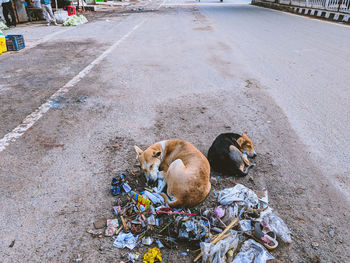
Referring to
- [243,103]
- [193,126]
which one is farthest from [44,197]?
[243,103]

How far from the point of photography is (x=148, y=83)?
6887 mm

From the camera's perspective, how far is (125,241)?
Result: 106 inches

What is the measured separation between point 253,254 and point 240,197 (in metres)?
0.69

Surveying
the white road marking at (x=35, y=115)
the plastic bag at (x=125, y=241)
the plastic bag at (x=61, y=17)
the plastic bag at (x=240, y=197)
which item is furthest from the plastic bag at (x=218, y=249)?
the plastic bag at (x=61, y=17)

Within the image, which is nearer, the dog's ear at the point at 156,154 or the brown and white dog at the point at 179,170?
the brown and white dog at the point at 179,170

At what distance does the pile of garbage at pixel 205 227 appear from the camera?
2564mm

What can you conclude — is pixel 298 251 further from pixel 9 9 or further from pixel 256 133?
pixel 9 9

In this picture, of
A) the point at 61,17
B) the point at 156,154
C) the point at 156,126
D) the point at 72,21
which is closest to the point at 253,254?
the point at 156,154

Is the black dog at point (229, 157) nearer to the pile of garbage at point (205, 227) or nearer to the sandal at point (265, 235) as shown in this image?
the pile of garbage at point (205, 227)

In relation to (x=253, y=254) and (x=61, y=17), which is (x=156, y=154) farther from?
(x=61, y=17)

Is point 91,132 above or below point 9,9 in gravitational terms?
below

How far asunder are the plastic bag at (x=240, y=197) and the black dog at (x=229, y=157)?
1.49 feet

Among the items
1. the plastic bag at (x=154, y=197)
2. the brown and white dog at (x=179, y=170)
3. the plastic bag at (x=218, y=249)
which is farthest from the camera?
the plastic bag at (x=154, y=197)

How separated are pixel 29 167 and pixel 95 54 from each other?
6.48 meters
